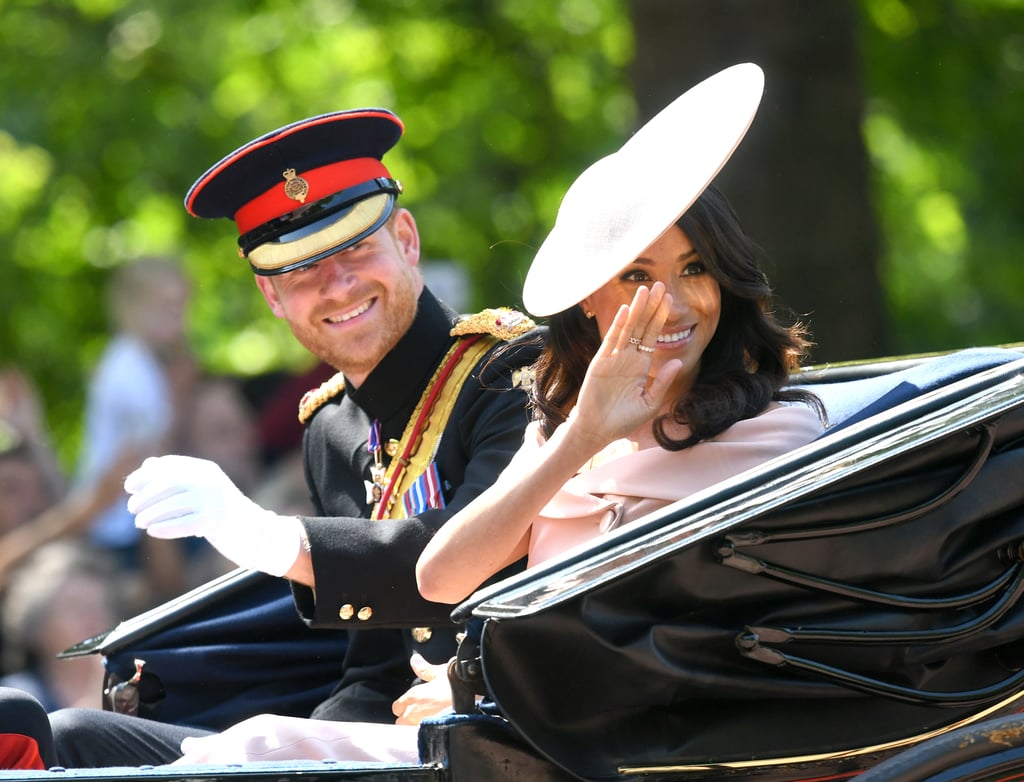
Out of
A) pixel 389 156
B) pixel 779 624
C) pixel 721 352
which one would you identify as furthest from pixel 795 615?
pixel 389 156

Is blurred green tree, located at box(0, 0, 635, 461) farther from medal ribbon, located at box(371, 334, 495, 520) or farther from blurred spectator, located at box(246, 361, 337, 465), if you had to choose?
medal ribbon, located at box(371, 334, 495, 520)

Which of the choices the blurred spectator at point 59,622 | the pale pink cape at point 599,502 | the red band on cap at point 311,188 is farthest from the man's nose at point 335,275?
the blurred spectator at point 59,622

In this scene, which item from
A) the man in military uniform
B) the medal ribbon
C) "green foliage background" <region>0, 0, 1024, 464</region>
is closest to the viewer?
the man in military uniform

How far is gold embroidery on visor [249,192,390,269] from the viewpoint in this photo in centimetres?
322

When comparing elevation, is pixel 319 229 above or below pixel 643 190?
above

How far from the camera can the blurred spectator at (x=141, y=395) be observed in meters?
5.88

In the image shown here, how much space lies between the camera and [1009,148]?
793 cm

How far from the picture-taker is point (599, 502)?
2.56 m

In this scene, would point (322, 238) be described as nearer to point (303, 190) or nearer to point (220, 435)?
point (303, 190)

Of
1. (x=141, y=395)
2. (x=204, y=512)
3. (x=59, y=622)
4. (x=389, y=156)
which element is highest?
(x=389, y=156)

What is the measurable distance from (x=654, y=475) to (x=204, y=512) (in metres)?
0.77

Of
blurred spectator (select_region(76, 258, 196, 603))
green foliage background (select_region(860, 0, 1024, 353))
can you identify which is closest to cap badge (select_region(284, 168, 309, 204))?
blurred spectator (select_region(76, 258, 196, 603))

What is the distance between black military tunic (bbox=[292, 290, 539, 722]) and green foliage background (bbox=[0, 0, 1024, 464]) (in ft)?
15.6

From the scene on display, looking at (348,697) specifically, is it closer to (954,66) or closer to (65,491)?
(65,491)
